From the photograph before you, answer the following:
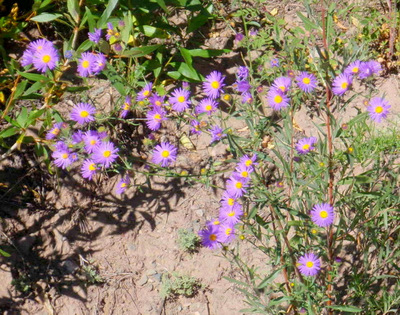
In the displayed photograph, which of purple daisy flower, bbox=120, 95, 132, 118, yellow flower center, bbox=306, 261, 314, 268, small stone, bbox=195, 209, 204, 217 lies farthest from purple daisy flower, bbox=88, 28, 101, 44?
yellow flower center, bbox=306, 261, 314, 268

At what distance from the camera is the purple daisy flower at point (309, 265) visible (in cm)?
220

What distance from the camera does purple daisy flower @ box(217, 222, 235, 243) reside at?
87.0 inches

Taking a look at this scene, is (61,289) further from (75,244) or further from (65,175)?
(65,175)

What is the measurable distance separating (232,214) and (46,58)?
111 centimetres

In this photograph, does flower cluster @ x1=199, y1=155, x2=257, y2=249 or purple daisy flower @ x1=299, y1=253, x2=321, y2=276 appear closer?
flower cluster @ x1=199, y1=155, x2=257, y2=249

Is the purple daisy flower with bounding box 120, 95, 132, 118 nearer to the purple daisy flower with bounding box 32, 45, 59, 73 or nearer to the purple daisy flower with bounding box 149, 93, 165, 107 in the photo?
the purple daisy flower with bounding box 149, 93, 165, 107

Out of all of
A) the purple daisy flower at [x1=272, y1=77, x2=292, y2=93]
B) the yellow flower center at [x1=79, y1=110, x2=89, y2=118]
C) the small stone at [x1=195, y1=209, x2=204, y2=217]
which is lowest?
the purple daisy flower at [x1=272, y1=77, x2=292, y2=93]

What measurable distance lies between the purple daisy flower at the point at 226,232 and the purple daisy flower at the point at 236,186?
13 centimetres

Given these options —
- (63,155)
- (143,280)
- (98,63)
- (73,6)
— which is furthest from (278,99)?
(143,280)

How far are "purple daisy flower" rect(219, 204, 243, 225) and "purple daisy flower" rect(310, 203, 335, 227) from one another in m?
0.28

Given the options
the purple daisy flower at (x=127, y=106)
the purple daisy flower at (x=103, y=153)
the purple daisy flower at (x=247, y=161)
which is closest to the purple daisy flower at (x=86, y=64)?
the purple daisy flower at (x=127, y=106)

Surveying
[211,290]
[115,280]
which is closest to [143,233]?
[115,280]

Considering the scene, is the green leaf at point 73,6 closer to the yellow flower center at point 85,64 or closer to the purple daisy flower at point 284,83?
the yellow flower center at point 85,64

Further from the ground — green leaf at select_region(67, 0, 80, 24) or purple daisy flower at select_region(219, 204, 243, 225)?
green leaf at select_region(67, 0, 80, 24)
